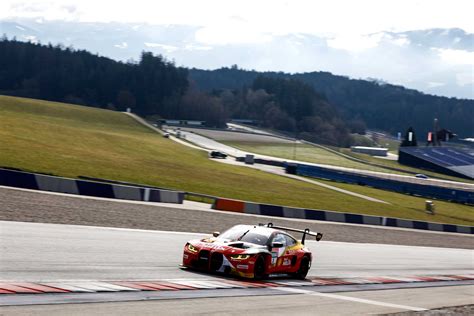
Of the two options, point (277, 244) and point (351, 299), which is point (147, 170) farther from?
point (351, 299)

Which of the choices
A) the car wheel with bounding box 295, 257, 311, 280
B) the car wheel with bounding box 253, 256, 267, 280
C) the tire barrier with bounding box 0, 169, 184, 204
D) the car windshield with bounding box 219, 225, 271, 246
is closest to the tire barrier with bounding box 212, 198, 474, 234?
the tire barrier with bounding box 0, 169, 184, 204

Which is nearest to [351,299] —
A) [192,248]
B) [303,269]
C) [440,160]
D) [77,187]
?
[303,269]

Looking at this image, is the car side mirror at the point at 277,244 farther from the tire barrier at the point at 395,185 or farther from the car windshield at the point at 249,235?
the tire barrier at the point at 395,185

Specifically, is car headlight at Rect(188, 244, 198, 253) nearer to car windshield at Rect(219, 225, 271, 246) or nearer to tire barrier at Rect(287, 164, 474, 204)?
car windshield at Rect(219, 225, 271, 246)

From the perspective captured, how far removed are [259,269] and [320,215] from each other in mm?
27480

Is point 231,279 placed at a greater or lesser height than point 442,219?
greater

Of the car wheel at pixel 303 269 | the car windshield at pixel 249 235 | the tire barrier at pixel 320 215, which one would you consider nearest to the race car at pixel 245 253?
the car windshield at pixel 249 235

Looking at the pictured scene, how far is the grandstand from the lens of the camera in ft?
→ 389

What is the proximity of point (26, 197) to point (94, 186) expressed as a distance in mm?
5644

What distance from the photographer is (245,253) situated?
17.6 metres

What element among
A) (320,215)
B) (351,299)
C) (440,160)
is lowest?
(440,160)

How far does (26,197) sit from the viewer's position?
28.3 meters

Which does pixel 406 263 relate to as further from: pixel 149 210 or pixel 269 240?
pixel 269 240

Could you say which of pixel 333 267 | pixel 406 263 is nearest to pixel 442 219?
pixel 406 263
